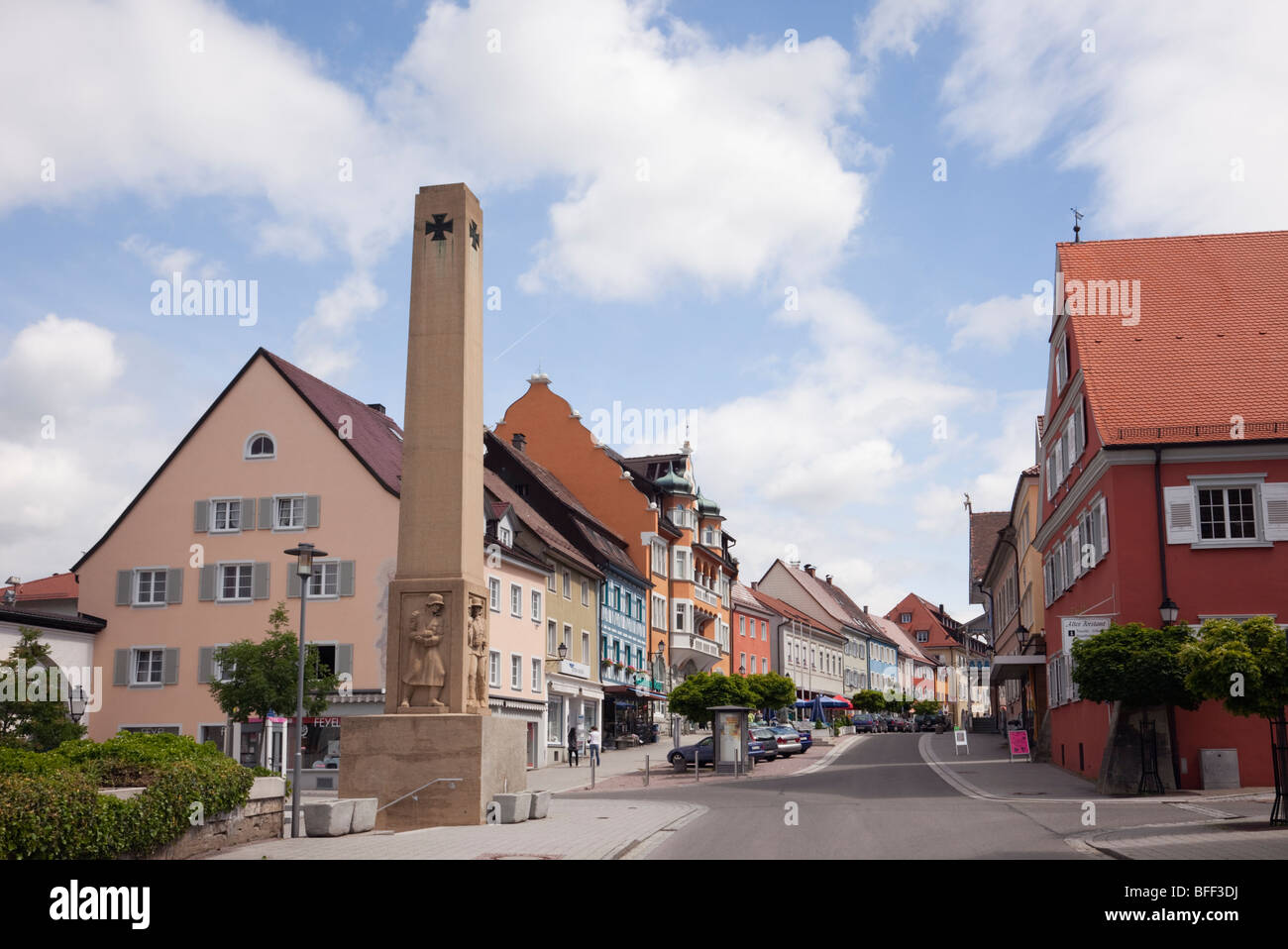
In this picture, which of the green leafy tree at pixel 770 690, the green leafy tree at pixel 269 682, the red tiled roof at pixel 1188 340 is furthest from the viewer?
the green leafy tree at pixel 770 690

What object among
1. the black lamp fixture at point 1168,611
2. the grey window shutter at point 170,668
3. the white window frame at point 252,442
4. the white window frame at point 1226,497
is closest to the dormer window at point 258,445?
the white window frame at point 252,442

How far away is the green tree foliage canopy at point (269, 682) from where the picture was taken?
32.6 meters

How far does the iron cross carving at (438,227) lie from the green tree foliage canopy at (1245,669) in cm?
1390

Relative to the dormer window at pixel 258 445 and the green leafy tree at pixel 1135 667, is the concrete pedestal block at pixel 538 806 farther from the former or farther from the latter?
the dormer window at pixel 258 445

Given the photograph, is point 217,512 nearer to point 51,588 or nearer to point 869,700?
point 51,588

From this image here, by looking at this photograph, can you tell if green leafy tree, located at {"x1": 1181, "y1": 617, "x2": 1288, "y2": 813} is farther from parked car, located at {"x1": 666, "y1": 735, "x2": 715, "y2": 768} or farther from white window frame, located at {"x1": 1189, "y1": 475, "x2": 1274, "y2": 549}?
parked car, located at {"x1": 666, "y1": 735, "x2": 715, "y2": 768}

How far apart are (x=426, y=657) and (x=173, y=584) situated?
84.4ft

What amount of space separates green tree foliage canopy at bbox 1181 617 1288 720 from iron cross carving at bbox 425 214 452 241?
13902 mm

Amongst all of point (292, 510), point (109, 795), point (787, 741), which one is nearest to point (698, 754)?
point (787, 741)

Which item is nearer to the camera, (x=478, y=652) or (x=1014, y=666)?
(x=478, y=652)

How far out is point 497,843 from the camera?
1700 centimetres

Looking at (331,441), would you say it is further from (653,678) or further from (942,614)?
(942,614)

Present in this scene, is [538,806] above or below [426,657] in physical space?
below
